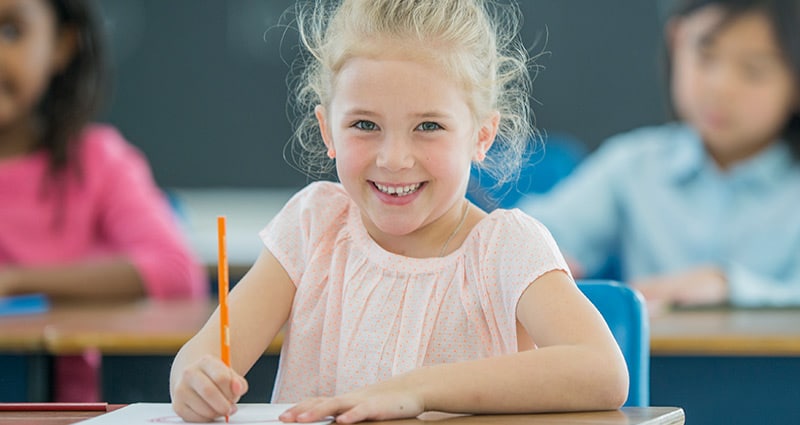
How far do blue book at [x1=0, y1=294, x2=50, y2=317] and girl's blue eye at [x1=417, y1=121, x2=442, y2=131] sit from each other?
4.71 ft

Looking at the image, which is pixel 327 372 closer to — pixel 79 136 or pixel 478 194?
pixel 478 194

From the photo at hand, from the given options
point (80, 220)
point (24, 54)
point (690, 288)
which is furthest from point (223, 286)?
point (24, 54)

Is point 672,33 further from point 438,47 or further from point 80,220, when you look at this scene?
point 438,47

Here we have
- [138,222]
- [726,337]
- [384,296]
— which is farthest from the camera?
[138,222]

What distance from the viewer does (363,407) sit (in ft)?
3.84

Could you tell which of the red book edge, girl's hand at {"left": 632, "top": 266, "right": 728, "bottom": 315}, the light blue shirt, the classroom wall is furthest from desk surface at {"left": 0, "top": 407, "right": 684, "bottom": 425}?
the classroom wall

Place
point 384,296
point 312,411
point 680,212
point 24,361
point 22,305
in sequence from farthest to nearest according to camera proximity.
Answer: point 680,212 < point 22,305 < point 24,361 < point 384,296 < point 312,411

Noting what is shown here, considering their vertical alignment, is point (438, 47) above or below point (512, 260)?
above

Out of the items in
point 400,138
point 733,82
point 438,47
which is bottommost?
point 400,138

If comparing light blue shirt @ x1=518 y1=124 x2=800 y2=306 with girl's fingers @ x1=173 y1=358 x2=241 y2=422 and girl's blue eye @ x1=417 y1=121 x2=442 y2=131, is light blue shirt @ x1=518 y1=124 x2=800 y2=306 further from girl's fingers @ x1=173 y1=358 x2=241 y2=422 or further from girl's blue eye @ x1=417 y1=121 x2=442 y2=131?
girl's fingers @ x1=173 y1=358 x2=241 y2=422

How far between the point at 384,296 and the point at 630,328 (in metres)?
0.31

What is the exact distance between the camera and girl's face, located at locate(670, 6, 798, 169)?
3.34m

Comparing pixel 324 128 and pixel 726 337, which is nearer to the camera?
pixel 324 128

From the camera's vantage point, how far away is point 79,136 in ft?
10.5
